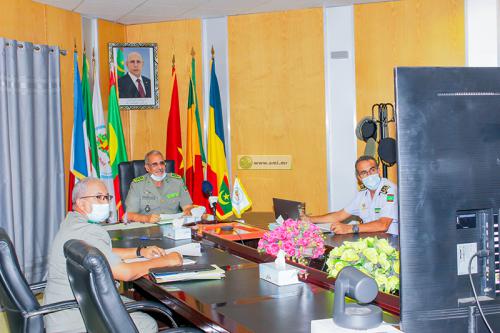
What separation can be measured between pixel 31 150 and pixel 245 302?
12.2 ft

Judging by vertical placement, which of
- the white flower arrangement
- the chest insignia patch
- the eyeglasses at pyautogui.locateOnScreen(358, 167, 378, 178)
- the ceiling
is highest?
the ceiling

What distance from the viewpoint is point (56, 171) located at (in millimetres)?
5746

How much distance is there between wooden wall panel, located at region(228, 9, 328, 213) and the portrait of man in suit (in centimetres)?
94

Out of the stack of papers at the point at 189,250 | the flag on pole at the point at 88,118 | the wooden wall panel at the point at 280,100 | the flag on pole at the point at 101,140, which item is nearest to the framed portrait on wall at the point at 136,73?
the flag on pole at the point at 101,140

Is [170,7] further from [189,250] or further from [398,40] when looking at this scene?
[189,250]

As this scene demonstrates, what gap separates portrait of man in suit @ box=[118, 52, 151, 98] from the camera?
6719mm

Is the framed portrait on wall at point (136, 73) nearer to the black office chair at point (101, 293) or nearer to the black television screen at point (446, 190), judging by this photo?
the black office chair at point (101, 293)

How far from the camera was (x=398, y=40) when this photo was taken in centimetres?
629

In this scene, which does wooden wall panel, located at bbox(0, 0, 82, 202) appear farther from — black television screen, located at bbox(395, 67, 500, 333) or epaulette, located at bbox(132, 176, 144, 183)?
black television screen, located at bbox(395, 67, 500, 333)

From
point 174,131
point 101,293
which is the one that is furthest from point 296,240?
point 174,131

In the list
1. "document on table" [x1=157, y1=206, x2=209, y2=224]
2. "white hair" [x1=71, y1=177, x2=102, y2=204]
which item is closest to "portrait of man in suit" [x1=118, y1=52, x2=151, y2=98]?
"document on table" [x1=157, y1=206, x2=209, y2=224]

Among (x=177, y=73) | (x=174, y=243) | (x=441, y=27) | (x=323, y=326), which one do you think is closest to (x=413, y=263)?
(x=323, y=326)

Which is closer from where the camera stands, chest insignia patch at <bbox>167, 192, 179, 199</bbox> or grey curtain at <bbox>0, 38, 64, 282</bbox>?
grey curtain at <bbox>0, 38, 64, 282</bbox>

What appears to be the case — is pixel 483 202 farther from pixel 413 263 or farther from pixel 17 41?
pixel 17 41
